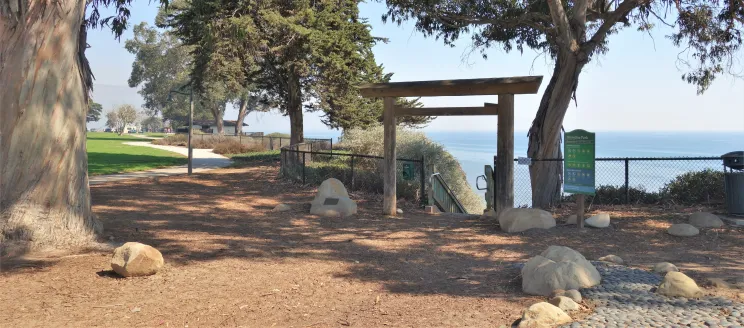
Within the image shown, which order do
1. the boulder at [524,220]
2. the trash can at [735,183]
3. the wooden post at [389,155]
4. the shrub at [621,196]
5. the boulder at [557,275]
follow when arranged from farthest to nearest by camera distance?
the shrub at [621,196], the wooden post at [389,155], the trash can at [735,183], the boulder at [524,220], the boulder at [557,275]

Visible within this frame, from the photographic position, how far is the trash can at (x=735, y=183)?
10.2 metres

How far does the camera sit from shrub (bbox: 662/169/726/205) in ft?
40.8

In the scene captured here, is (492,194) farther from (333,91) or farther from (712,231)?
(333,91)

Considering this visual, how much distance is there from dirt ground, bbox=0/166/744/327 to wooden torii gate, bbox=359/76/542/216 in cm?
90

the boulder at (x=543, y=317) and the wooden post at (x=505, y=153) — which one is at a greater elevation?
the wooden post at (x=505, y=153)

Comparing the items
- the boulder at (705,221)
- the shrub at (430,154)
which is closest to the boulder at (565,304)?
the boulder at (705,221)

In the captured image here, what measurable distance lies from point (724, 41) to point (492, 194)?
7332 millimetres

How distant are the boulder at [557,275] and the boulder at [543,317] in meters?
0.87

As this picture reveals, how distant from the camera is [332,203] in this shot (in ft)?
38.9

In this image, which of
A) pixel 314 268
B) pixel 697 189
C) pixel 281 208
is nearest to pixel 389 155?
pixel 281 208

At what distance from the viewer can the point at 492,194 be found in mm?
13711

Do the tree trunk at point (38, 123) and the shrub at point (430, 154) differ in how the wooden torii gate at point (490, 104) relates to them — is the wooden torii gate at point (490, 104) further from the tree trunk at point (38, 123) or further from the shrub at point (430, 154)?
the shrub at point (430, 154)

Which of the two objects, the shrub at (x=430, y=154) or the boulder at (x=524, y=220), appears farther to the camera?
the shrub at (x=430, y=154)

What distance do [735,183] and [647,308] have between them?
245 inches
